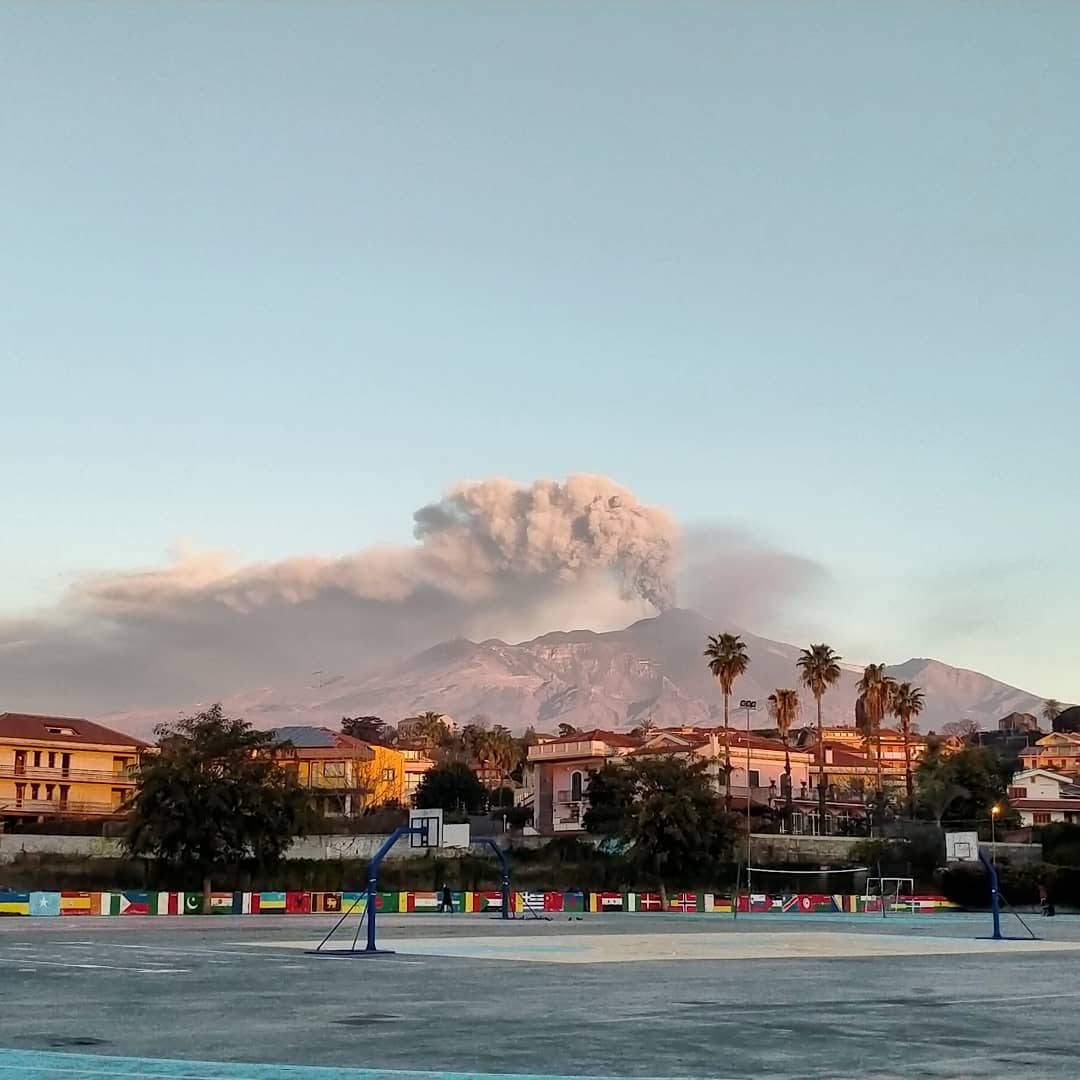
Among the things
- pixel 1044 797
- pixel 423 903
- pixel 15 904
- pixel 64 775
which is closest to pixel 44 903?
pixel 15 904

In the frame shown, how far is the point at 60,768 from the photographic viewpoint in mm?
110625

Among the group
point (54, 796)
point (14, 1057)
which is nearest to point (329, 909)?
point (54, 796)

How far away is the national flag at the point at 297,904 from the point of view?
70.4m

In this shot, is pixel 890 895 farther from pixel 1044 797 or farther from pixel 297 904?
pixel 1044 797

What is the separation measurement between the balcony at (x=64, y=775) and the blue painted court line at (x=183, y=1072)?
96194mm

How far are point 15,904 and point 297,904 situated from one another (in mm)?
13683

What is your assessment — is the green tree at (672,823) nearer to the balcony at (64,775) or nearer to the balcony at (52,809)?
the balcony at (64,775)

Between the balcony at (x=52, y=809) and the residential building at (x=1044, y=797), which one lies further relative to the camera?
the residential building at (x=1044, y=797)

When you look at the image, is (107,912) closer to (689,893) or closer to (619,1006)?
(689,893)

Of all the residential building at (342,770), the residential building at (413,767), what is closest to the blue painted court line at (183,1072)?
the residential building at (342,770)

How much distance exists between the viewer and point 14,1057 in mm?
12656

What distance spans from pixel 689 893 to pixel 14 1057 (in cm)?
7271

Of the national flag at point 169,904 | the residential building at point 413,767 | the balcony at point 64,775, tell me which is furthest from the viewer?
the residential building at point 413,767

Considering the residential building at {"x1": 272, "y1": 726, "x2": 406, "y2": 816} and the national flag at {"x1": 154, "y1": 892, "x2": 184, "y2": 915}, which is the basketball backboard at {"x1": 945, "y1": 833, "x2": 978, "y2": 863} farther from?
the residential building at {"x1": 272, "y1": 726, "x2": 406, "y2": 816}
